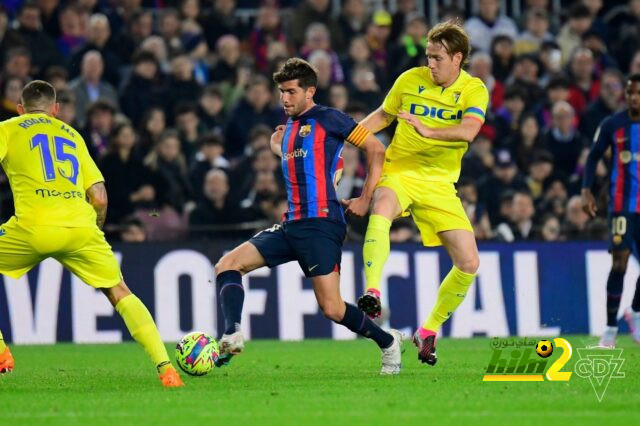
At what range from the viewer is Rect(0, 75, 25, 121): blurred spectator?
55.0ft

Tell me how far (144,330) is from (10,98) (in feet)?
26.2

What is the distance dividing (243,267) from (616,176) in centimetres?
508

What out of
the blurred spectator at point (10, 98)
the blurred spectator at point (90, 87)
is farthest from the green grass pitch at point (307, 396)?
the blurred spectator at point (90, 87)

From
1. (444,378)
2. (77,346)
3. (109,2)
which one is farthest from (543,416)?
(109,2)

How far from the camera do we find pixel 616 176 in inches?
548

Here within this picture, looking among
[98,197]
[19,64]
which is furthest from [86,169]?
[19,64]

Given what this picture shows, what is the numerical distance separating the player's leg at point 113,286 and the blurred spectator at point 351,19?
1138 centimetres

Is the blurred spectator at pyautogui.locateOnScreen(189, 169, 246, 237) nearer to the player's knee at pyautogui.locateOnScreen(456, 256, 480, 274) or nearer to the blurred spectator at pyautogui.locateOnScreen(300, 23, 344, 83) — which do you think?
the blurred spectator at pyautogui.locateOnScreen(300, 23, 344, 83)

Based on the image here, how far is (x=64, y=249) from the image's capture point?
32.2 feet

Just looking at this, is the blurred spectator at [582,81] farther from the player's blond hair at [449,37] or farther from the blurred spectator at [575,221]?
the player's blond hair at [449,37]

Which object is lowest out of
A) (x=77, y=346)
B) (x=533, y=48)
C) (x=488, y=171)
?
(x=77, y=346)

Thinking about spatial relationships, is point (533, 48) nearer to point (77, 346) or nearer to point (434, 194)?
point (77, 346)

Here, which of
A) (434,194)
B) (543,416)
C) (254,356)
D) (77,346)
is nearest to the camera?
(543,416)

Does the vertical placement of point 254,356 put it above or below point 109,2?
below
